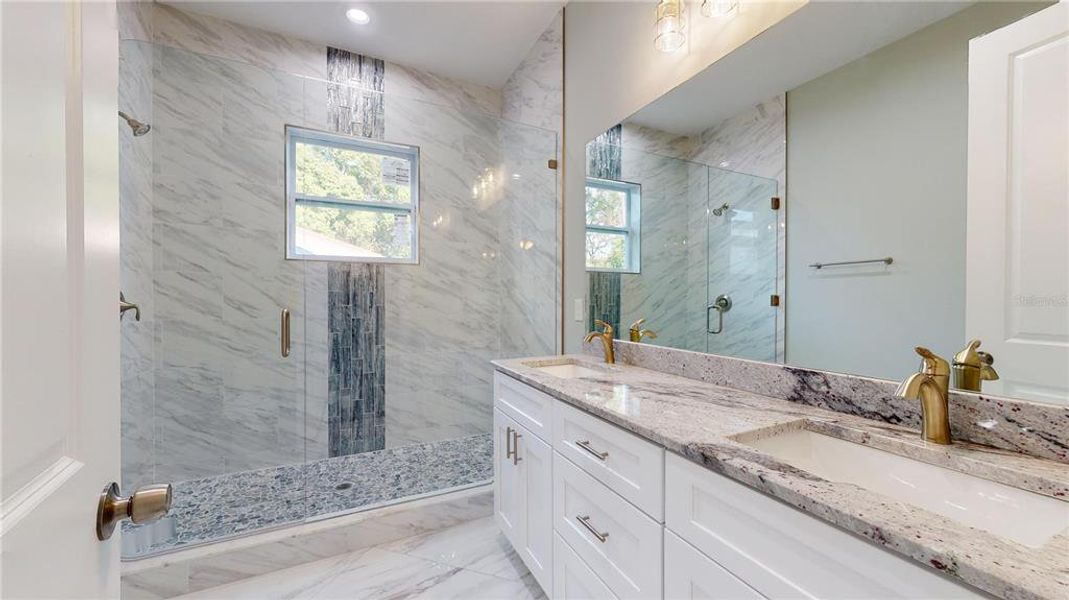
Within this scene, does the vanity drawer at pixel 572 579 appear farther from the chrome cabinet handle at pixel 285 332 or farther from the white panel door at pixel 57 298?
the chrome cabinet handle at pixel 285 332

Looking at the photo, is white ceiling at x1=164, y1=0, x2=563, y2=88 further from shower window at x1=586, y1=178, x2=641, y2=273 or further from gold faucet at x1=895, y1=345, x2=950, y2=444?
gold faucet at x1=895, y1=345, x2=950, y2=444

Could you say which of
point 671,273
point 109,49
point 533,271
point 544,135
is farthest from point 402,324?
point 109,49

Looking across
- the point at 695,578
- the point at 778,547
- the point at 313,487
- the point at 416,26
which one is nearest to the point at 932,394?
the point at 778,547

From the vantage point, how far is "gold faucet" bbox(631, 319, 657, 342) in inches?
69.1

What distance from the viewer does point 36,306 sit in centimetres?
34

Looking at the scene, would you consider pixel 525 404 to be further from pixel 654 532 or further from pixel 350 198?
pixel 350 198

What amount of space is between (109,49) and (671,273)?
160 cm

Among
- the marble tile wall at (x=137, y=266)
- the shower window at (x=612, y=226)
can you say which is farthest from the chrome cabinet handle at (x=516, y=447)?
the marble tile wall at (x=137, y=266)

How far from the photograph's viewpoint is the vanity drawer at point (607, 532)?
0.89m

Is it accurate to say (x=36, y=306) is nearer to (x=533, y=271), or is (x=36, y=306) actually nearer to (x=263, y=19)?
(x=533, y=271)

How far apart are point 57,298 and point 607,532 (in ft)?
3.57

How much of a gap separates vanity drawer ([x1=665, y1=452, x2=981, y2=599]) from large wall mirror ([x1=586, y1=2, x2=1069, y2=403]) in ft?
1.83

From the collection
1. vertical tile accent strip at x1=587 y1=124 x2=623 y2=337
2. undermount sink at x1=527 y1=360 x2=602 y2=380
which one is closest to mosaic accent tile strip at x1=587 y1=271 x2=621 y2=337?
vertical tile accent strip at x1=587 y1=124 x2=623 y2=337

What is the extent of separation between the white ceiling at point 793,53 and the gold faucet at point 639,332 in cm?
79
